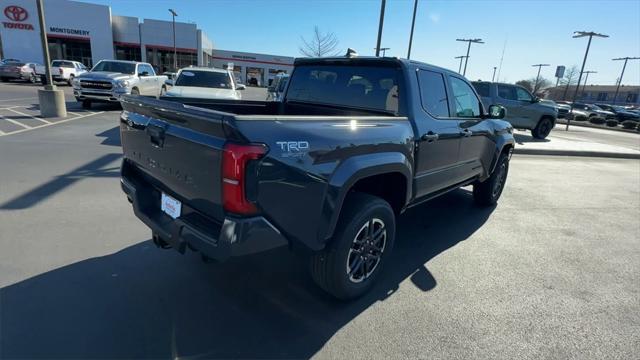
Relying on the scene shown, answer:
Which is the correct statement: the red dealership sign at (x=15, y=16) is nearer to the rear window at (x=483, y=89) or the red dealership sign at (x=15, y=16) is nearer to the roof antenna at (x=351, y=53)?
the rear window at (x=483, y=89)

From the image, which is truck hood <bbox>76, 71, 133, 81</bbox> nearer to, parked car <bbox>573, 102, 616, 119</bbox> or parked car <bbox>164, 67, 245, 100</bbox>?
parked car <bbox>164, 67, 245, 100</bbox>

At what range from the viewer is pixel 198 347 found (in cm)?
231

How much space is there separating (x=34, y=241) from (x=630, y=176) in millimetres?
12395

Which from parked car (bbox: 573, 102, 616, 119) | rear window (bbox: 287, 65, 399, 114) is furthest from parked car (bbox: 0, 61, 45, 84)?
parked car (bbox: 573, 102, 616, 119)

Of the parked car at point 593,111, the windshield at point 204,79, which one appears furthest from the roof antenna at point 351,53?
the parked car at point 593,111

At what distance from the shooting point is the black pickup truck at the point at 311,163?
2.02 meters

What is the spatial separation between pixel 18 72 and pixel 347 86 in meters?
30.8

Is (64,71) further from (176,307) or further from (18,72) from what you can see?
(176,307)

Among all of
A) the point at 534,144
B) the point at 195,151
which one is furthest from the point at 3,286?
the point at 534,144

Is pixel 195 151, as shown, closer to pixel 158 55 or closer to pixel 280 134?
pixel 280 134

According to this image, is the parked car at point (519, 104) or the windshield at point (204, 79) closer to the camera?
the windshield at point (204, 79)

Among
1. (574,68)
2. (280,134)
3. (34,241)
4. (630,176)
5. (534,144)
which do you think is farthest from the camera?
(574,68)

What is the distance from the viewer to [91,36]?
39.3 metres

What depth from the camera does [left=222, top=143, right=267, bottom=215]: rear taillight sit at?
6.29 ft
